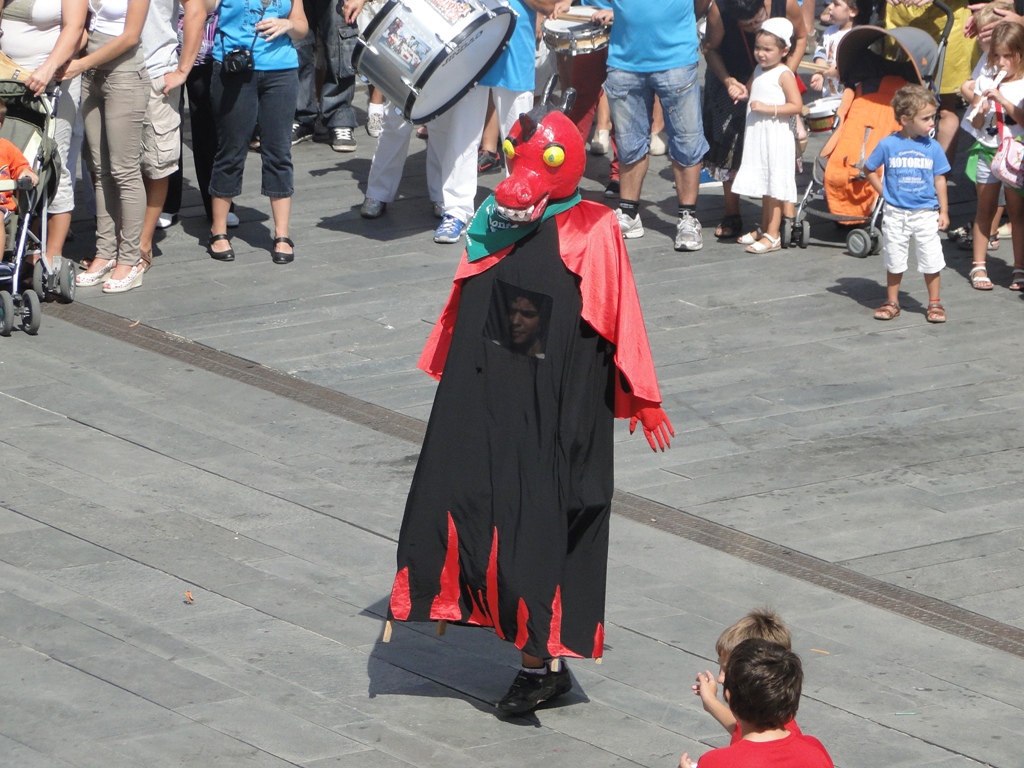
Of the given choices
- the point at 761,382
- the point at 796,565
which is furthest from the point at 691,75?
the point at 796,565

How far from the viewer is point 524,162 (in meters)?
4.79

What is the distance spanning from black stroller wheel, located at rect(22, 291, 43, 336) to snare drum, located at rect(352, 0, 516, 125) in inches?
102

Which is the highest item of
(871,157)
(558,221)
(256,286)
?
(558,221)

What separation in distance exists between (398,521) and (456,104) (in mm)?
4433

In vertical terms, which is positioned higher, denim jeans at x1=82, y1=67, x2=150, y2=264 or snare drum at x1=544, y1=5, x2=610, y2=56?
snare drum at x1=544, y1=5, x2=610, y2=56

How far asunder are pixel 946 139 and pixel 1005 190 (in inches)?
52.1

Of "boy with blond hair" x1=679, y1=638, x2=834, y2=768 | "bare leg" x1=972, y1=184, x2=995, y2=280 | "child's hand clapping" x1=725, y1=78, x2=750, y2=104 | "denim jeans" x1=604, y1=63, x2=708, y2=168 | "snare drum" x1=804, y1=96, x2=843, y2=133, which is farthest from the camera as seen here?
"snare drum" x1=804, y1=96, x2=843, y2=133

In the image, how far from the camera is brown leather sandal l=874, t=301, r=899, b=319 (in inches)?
352

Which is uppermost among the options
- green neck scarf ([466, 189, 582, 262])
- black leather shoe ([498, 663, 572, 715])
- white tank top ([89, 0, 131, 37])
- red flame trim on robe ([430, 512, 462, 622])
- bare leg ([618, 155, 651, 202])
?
green neck scarf ([466, 189, 582, 262])

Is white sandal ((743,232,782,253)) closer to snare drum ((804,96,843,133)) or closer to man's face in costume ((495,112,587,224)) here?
snare drum ((804,96,843,133))

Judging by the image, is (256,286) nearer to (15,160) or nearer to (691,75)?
(15,160)

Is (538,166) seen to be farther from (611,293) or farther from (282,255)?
(282,255)

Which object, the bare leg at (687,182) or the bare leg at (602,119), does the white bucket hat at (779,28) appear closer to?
the bare leg at (687,182)

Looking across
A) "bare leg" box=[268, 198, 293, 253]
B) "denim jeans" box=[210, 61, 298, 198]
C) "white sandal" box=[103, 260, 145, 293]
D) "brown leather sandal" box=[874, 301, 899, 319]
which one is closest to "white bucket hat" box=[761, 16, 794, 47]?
"brown leather sandal" box=[874, 301, 899, 319]
